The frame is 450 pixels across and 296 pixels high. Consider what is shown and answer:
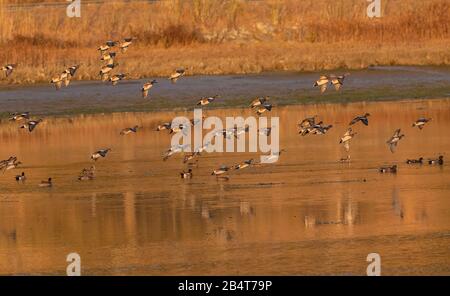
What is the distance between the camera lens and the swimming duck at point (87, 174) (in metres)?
19.0

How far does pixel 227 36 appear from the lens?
39188mm

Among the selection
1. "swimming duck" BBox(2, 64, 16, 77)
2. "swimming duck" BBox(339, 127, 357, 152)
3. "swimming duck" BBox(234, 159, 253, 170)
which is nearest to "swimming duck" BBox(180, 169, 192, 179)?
"swimming duck" BBox(234, 159, 253, 170)

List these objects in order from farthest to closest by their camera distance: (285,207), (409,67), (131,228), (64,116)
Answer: (409,67), (64,116), (285,207), (131,228)

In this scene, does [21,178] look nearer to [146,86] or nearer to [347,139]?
[347,139]

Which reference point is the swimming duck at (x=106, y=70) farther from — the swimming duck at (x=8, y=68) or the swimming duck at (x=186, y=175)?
the swimming duck at (x=186, y=175)

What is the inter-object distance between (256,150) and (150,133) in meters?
3.13

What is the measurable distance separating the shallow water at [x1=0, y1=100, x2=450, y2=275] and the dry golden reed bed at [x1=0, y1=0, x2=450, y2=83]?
1036cm

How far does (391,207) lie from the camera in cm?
1592

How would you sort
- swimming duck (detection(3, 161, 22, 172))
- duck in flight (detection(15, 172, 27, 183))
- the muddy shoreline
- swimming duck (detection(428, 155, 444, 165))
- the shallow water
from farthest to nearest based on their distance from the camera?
the muddy shoreline
swimming duck (detection(3, 161, 22, 172))
swimming duck (detection(428, 155, 444, 165))
duck in flight (detection(15, 172, 27, 183))
the shallow water

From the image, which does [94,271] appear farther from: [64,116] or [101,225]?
[64,116]

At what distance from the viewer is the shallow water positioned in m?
13.3

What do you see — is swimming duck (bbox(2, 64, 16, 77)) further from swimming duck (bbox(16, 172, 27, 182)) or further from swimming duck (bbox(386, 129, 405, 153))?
swimming duck (bbox(386, 129, 405, 153))

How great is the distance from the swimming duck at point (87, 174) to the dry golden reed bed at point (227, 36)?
1260cm

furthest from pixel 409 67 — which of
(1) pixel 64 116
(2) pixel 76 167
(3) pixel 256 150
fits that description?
(2) pixel 76 167
